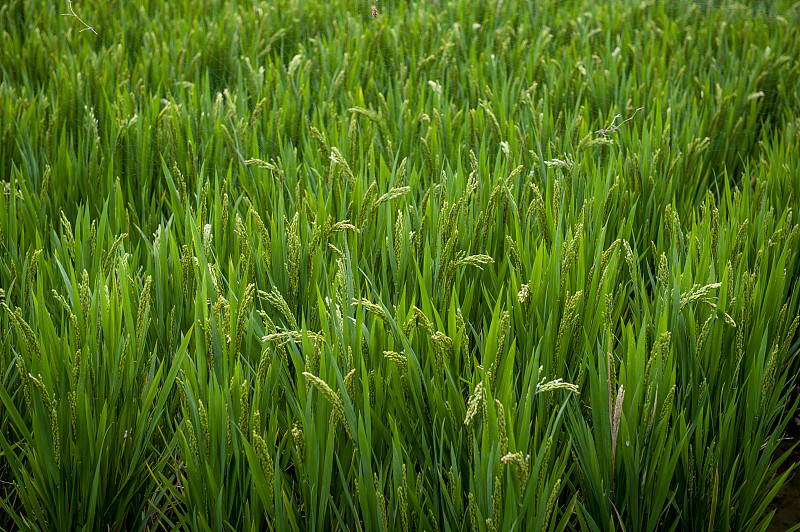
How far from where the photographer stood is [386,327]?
1.19 meters

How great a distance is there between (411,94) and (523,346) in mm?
1401

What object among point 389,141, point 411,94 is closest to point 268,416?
point 389,141

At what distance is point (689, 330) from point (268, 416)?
79cm

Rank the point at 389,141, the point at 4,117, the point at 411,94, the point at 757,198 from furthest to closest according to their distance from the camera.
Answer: the point at 411,94
the point at 4,117
the point at 389,141
the point at 757,198

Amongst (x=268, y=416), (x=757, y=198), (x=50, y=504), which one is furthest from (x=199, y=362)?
(x=757, y=198)

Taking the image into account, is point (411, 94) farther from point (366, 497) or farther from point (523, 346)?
point (366, 497)

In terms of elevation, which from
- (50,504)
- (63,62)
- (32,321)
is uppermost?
(63,62)

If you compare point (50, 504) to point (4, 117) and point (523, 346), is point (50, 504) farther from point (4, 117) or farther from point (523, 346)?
point (4, 117)

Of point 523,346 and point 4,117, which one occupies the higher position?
point 4,117

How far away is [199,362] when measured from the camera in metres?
1.07

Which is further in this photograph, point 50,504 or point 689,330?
point 689,330

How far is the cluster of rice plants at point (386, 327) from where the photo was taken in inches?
39.4

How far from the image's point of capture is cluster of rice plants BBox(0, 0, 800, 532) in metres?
1.00

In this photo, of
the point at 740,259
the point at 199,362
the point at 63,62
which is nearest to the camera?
the point at 199,362
